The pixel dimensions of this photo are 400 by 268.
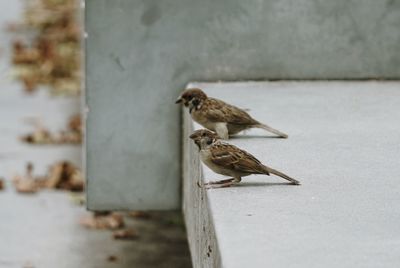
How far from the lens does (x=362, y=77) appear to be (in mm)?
7066

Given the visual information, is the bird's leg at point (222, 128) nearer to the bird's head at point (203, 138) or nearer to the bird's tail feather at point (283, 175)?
the bird's head at point (203, 138)

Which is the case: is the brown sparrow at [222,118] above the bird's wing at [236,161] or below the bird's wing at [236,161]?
below

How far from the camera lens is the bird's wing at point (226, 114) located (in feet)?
17.8

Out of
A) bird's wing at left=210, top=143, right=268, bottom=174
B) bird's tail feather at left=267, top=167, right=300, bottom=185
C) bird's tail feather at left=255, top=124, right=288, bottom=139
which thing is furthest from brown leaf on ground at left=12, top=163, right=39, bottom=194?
bird's tail feather at left=267, top=167, right=300, bottom=185

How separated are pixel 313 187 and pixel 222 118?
3.69ft

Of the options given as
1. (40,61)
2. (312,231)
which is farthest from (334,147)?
(40,61)

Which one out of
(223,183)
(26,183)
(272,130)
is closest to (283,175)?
(223,183)

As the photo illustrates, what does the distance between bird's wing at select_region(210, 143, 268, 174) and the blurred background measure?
8.53ft

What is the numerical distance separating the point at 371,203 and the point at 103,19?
2.91 metres

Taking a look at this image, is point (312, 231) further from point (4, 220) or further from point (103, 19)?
point (4, 220)

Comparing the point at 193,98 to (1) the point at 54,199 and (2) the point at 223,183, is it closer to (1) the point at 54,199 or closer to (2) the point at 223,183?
(2) the point at 223,183

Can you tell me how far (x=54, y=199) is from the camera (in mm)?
8266

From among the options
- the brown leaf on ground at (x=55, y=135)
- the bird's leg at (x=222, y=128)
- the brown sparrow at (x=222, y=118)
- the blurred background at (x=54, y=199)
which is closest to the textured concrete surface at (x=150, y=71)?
the blurred background at (x=54, y=199)

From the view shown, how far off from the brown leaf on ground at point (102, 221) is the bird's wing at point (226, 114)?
97.9 inches
